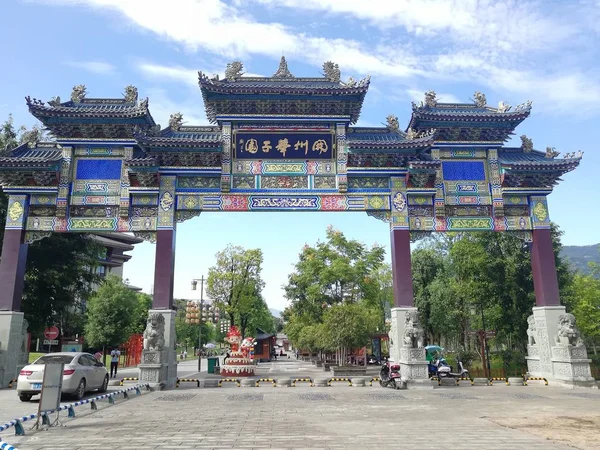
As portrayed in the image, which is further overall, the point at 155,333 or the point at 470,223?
the point at 470,223

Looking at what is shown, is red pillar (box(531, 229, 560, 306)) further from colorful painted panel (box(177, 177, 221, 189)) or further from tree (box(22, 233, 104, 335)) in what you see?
tree (box(22, 233, 104, 335))

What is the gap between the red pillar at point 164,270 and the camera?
18.0 meters

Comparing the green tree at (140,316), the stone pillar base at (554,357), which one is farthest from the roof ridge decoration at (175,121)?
the green tree at (140,316)

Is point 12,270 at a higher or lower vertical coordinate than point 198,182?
lower

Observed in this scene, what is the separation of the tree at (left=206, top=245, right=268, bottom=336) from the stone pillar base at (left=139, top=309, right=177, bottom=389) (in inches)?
846

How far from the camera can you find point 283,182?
1961cm

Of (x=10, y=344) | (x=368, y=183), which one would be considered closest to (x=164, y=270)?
(x=10, y=344)

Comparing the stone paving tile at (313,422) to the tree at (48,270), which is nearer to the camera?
the stone paving tile at (313,422)

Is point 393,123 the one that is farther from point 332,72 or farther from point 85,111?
point 85,111

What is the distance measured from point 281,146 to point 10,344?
43.4 ft

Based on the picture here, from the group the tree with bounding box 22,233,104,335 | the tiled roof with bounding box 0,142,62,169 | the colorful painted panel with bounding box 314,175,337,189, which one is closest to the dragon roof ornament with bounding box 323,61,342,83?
the colorful painted panel with bounding box 314,175,337,189

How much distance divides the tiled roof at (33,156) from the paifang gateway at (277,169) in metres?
0.05

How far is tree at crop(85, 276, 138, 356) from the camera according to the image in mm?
34750

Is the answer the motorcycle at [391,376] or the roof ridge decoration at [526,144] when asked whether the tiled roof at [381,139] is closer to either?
the roof ridge decoration at [526,144]
